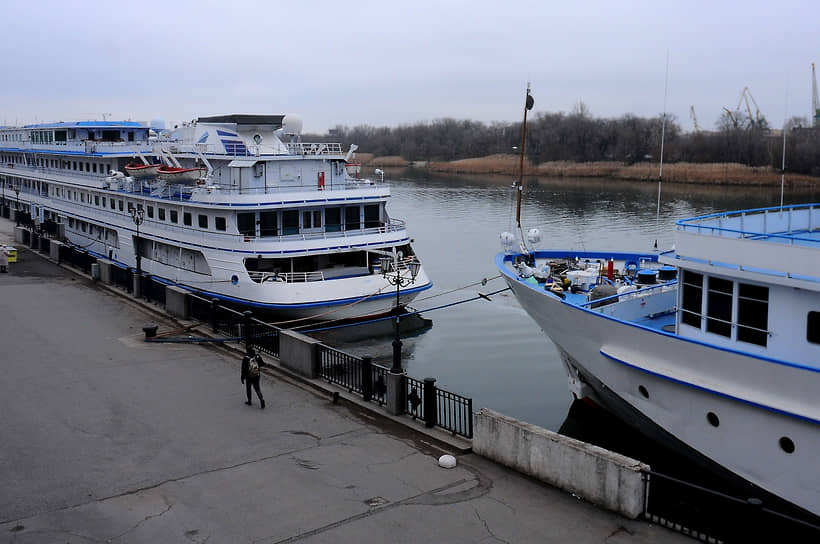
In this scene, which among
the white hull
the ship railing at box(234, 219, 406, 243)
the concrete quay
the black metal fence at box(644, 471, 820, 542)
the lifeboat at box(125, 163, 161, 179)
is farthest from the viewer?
the lifeboat at box(125, 163, 161, 179)

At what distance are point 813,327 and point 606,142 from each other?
101276 mm

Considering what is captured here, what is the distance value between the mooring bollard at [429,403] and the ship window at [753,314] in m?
5.32

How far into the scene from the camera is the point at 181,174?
31.6 metres

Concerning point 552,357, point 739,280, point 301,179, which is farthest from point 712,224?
point 301,179

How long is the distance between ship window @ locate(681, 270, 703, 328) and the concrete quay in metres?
4.77

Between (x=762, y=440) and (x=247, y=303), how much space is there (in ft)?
58.5

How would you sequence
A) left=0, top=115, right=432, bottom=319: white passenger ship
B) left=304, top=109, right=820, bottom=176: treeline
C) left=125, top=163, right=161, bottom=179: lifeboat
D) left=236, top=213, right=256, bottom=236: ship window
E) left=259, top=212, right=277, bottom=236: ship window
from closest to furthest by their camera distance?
left=0, top=115, right=432, bottom=319: white passenger ship < left=236, top=213, right=256, bottom=236: ship window < left=259, top=212, right=277, bottom=236: ship window < left=125, top=163, right=161, bottom=179: lifeboat < left=304, top=109, right=820, bottom=176: treeline

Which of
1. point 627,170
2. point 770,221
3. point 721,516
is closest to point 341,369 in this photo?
point 721,516

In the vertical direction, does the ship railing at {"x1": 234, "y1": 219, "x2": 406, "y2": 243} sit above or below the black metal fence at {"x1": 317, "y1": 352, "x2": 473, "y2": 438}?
above

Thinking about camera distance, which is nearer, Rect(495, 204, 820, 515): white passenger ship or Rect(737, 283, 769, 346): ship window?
Rect(495, 204, 820, 515): white passenger ship

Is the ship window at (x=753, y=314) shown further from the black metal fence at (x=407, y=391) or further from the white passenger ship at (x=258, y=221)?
the white passenger ship at (x=258, y=221)

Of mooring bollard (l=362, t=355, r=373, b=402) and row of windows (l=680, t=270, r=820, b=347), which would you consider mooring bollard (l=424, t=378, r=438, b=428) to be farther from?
row of windows (l=680, t=270, r=820, b=347)

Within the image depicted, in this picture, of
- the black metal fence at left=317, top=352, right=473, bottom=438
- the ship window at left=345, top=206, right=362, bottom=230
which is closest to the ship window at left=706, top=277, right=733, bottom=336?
the black metal fence at left=317, top=352, right=473, bottom=438

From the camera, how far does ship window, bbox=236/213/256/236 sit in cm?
2733
